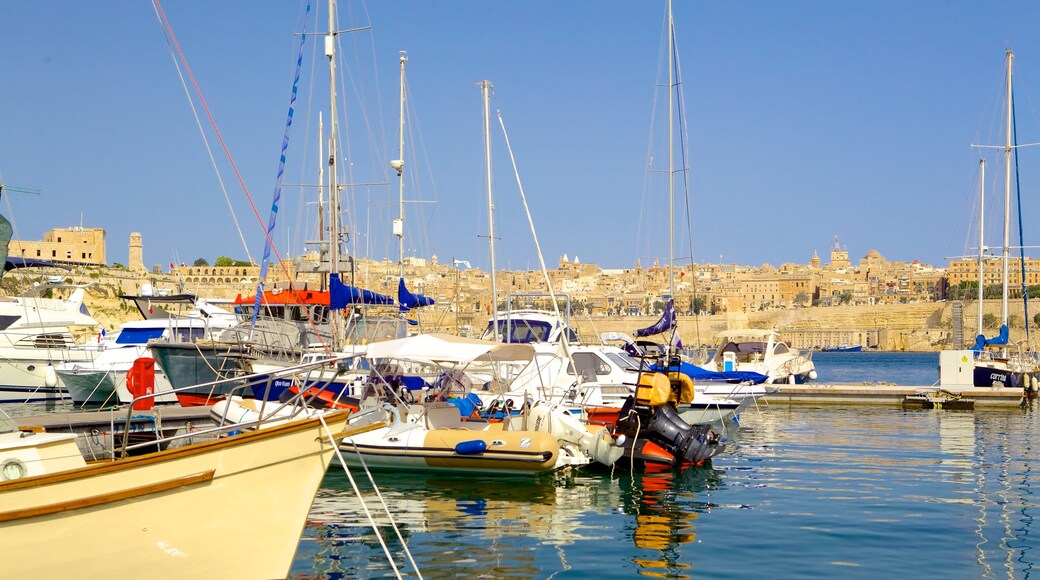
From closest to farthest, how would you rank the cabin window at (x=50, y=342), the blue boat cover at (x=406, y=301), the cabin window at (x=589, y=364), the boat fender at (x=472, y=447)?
1. the boat fender at (x=472, y=447)
2. the cabin window at (x=589, y=364)
3. the blue boat cover at (x=406, y=301)
4. the cabin window at (x=50, y=342)

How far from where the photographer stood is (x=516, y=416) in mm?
15555

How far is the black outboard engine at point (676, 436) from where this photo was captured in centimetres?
1549

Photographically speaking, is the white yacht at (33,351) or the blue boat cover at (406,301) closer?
the blue boat cover at (406,301)

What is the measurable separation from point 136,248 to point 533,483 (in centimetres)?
12551

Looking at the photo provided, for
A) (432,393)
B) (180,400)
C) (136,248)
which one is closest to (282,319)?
(180,400)

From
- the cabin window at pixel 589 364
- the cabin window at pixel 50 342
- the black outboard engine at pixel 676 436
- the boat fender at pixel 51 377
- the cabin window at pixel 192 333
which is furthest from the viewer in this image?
the cabin window at pixel 192 333

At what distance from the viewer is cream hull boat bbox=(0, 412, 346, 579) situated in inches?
287

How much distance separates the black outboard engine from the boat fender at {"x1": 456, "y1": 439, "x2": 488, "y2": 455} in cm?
290

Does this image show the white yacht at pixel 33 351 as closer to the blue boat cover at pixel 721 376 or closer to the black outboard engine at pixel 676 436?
the blue boat cover at pixel 721 376

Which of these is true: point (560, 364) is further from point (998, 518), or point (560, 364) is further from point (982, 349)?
point (982, 349)

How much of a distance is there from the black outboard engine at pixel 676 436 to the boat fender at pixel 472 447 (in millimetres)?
2898

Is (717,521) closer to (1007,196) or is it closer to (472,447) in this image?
(472,447)

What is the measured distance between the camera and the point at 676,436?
15500 mm

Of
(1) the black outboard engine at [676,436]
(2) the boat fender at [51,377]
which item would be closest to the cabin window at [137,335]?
(2) the boat fender at [51,377]
